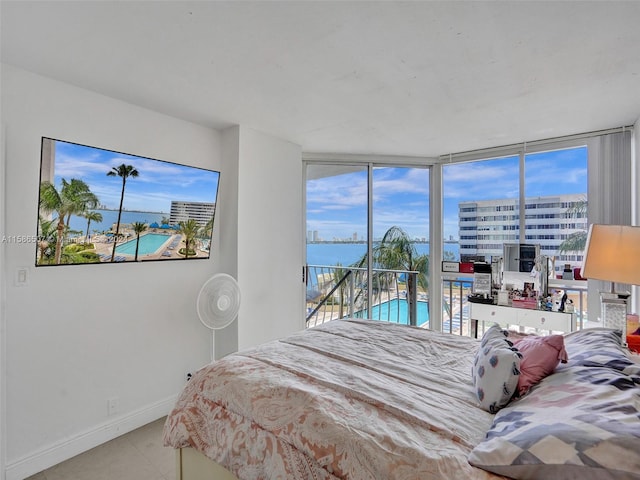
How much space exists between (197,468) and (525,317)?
2853 millimetres

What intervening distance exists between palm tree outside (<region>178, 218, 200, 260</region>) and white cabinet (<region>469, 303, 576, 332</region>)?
2.73m

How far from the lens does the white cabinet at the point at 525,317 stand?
2.80m

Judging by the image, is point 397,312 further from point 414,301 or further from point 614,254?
point 614,254

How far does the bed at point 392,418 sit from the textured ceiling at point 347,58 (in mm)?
1488

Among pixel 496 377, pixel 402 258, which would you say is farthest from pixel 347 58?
pixel 402 258

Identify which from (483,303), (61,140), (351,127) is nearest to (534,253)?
(483,303)

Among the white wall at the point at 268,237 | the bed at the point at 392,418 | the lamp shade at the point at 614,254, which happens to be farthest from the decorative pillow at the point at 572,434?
the white wall at the point at 268,237

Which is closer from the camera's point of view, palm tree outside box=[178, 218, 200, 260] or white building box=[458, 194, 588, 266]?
palm tree outside box=[178, 218, 200, 260]

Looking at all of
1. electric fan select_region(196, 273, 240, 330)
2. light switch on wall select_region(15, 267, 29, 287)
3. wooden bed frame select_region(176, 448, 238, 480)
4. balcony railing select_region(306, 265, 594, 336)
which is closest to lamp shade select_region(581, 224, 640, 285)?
balcony railing select_region(306, 265, 594, 336)

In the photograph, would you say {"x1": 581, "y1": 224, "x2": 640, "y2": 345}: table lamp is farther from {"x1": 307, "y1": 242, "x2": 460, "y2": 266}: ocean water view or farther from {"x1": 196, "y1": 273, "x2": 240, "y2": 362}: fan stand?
{"x1": 196, "y1": 273, "x2": 240, "y2": 362}: fan stand

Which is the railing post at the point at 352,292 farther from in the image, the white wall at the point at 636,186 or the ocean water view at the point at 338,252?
the white wall at the point at 636,186

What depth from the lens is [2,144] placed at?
1.88m

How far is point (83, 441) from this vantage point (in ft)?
7.34

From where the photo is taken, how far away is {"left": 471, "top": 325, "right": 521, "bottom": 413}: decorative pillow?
124cm
